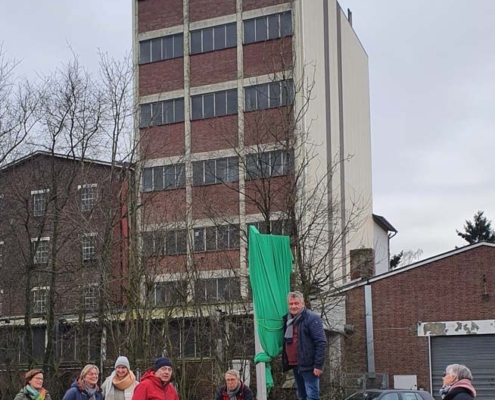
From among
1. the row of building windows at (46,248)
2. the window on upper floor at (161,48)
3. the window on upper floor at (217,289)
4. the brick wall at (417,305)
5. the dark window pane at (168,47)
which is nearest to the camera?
the window on upper floor at (217,289)

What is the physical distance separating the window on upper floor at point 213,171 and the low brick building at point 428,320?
10.8m

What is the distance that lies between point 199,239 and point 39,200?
743 cm

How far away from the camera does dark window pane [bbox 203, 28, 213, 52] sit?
47188 mm

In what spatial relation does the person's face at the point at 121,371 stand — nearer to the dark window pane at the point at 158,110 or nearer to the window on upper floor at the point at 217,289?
the window on upper floor at the point at 217,289

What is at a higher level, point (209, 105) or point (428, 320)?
point (209, 105)

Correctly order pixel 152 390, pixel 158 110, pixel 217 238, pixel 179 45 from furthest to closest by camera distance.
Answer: pixel 179 45, pixel 158 110, pixel 217 238, pixel 152 390

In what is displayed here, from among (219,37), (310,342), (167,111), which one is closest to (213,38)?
(219,37)

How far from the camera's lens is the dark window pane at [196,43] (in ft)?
155

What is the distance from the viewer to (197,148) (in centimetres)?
4553

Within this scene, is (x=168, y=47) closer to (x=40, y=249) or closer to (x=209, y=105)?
(x=209, y=105)

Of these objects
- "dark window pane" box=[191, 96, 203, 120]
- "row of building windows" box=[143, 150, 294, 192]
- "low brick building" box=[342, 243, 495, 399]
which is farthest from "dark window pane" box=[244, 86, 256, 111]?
"low brick building" box=[342, 243, 495, 399]

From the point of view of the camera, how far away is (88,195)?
106 ft

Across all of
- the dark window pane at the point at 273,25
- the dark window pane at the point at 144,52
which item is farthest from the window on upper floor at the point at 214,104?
the dark window pane at the point at 144,52

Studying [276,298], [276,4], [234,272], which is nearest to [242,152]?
[234,272]
